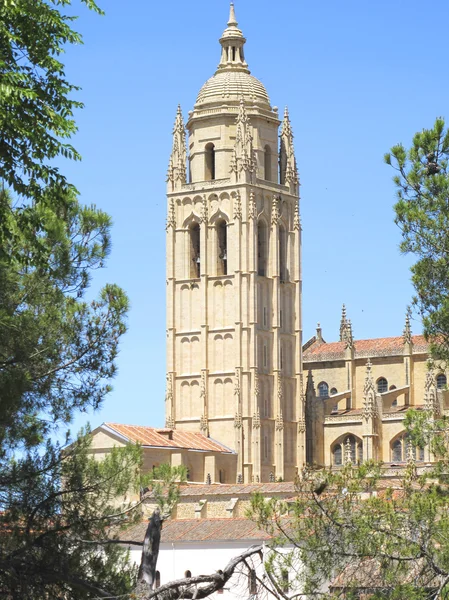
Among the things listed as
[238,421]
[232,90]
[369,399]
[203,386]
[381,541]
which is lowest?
[381,541]

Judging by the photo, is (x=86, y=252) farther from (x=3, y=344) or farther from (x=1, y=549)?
(x=1, y=549)

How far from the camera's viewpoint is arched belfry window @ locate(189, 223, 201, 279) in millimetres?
93875

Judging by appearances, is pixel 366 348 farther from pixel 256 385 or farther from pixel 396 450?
pixel 396 450

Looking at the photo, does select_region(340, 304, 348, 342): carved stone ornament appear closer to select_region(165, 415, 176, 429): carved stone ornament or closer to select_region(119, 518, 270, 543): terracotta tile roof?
select_region(165, 415, 176, 429): carved stone ornament

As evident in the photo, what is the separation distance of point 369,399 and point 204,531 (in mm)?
39026

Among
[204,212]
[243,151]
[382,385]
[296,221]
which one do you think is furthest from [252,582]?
[382,385]

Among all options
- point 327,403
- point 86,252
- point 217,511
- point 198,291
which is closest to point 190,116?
point 198,291

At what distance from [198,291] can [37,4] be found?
7367 centimetres

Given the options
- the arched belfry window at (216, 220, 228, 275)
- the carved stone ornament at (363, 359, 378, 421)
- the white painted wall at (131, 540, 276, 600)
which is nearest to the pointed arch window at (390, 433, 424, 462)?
the carved stone ornament at (363, 359, 378, 421)

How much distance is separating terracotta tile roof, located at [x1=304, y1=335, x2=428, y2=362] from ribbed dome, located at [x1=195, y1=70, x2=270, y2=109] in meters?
15.9

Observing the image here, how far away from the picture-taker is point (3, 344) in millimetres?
21250

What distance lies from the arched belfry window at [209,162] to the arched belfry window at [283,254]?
5.41 metres

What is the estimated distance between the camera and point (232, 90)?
9638cm

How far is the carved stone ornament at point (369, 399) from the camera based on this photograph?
87688 millimetres
